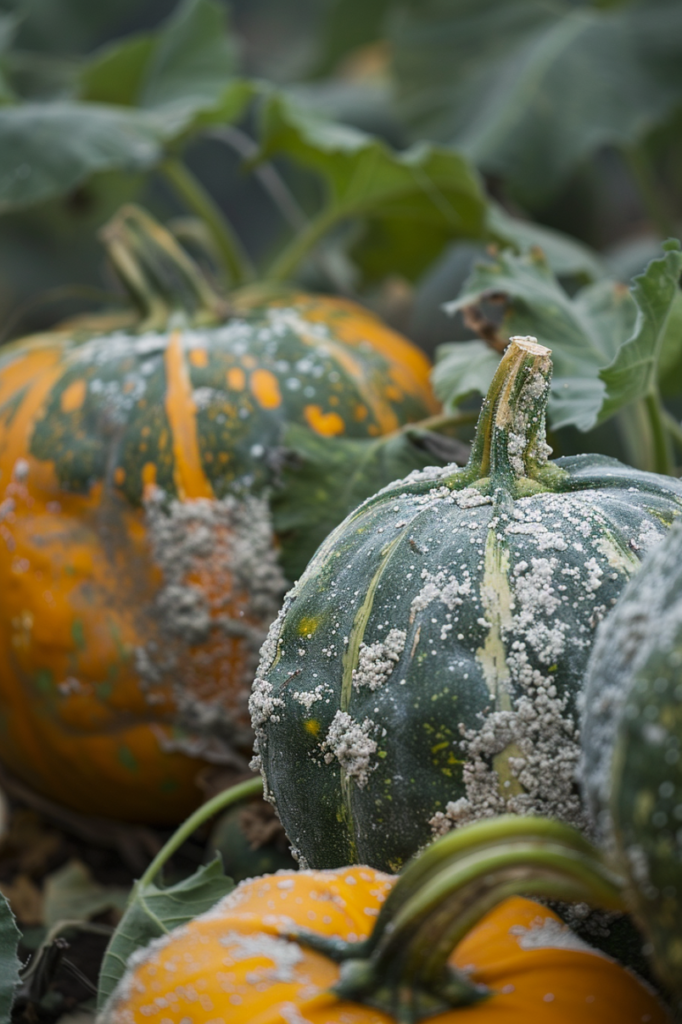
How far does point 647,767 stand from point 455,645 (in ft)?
0.69

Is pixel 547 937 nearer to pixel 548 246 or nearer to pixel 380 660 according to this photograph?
pixel 380 660

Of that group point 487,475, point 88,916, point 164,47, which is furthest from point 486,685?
point 164,47

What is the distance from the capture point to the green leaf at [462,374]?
3.51 feet

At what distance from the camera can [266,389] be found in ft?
3.96

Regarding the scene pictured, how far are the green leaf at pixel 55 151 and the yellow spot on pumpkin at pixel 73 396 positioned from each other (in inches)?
11.7

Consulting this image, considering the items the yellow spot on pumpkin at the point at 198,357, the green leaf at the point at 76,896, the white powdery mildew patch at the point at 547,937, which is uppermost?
the yellow spot on pumpkin at the point at 198,357

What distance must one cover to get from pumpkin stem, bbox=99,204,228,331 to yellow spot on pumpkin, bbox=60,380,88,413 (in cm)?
17

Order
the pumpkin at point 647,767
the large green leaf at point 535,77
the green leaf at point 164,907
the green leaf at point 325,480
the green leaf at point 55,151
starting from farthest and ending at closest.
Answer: the large green leaf at point 535,77
the green leaf at point 55,151
the green leaf at point 325,480
the green leaf at point 164,907
the pumpkin at point 647,767

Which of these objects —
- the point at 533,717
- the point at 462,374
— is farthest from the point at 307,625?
the point at 462,374

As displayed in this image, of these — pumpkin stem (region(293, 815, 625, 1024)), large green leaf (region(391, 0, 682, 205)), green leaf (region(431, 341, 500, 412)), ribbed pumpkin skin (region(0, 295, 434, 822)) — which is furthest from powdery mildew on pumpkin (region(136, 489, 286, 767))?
large green leaf (region(391, 0, 682, 205))

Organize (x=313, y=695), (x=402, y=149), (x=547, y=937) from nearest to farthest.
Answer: (x=547, y=937) → (x=313, y=695) → (x=402, y=149)

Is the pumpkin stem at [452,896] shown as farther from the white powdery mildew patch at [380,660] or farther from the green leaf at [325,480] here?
the green leaf at [325,480]

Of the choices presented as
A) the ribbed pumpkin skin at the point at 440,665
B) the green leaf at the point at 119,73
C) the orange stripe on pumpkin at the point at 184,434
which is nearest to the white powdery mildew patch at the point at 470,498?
the ribbed pumpkin skin at the point at 440,665

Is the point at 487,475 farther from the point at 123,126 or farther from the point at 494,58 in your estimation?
the point at 494,58
